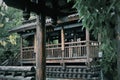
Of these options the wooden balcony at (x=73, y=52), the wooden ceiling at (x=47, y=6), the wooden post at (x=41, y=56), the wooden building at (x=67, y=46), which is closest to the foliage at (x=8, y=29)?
the wooden building at (x=67, y=46)

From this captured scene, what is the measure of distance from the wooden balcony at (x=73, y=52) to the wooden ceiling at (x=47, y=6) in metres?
7.62

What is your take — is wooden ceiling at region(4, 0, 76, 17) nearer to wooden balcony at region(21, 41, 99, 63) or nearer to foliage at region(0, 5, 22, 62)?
wooden balcony at region(21, 41, 99, 63)

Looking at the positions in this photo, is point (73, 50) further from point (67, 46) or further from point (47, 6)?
point (47, 6)

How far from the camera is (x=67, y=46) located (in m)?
19.4

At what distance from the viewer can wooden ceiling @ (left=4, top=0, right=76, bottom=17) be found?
7.40 m

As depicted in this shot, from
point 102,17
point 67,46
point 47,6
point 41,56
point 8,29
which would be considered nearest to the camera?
point 102,17

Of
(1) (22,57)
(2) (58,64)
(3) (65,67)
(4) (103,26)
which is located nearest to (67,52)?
(3) (65,67)

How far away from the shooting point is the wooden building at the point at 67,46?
17250 mm

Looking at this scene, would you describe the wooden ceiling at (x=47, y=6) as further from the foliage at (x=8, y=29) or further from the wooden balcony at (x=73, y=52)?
the foliage at (x=8, y=29)

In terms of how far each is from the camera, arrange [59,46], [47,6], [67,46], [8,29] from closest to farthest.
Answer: [47,6] → [67,46] → [59,46] → [8,29]

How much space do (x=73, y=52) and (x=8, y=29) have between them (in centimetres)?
1212

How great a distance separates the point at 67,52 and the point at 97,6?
13.7 metres

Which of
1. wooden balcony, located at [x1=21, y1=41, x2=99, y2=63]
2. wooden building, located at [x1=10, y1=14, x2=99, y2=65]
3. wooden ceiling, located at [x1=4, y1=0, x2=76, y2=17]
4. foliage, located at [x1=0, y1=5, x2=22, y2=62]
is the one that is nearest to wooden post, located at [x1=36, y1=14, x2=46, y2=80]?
wooden ceiling, located at [x1=4, y1=0, x2=76, y2=17]

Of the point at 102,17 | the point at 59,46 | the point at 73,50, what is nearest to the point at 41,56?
the point at 102,17
